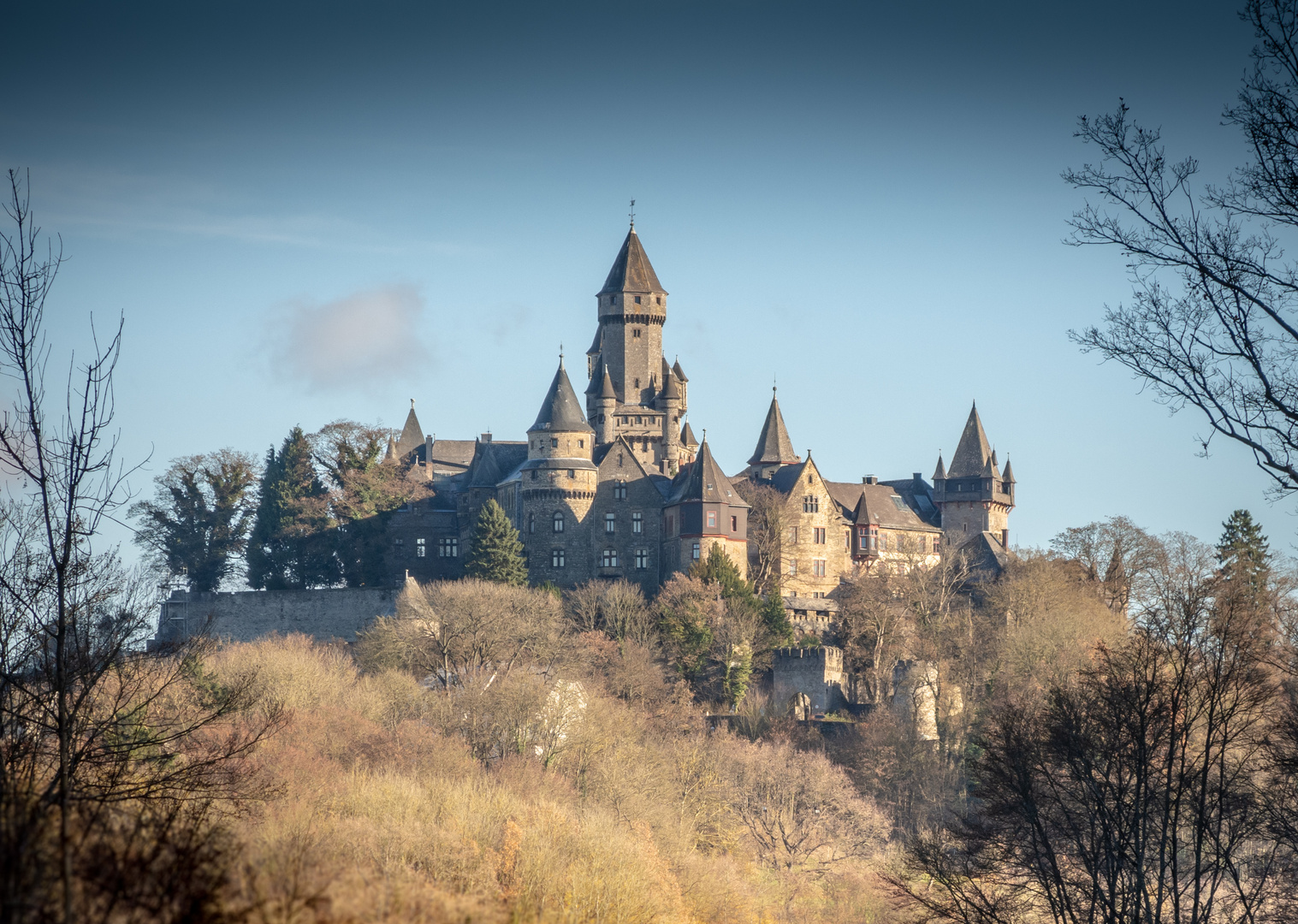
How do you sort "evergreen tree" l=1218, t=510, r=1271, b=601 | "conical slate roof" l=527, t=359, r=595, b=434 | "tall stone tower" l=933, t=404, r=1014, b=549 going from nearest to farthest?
1. "evergreen tree" l=1218, t=510, r=1271, b=601
2. "conical slate roof" l=527, t=359, r=595, b=434
3. "tall stone tower" l=933, t=404, r=1014, b=549

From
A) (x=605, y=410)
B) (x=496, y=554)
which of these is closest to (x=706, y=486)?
(x=496, y=554)

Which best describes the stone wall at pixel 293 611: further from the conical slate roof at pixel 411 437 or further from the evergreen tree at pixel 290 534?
the conical slate roof at pixel 411 437

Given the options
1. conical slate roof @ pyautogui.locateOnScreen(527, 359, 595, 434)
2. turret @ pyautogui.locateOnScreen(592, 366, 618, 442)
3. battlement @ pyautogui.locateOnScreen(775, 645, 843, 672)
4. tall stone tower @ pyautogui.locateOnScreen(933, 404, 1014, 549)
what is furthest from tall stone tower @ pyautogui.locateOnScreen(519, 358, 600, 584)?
tall stone tower @ pyautogui.locateOnScreen(933, 404, 1014, 549)

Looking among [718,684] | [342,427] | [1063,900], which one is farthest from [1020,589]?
[1063,900]

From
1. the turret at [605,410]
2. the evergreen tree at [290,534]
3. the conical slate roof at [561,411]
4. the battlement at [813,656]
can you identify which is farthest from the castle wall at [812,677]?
the turret at [605,410]

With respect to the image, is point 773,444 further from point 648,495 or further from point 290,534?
point 290,534

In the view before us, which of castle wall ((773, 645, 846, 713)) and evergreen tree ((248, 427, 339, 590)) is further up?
evergreen tree ((248, 427, 339, 590))

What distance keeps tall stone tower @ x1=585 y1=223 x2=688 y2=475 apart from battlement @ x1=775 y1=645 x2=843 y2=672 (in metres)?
20.2

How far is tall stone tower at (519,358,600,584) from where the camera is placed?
6831 cm

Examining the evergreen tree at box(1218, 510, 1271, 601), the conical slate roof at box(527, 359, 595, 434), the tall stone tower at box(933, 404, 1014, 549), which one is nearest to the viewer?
the evergreen tree at box(1218, 510, 1271, 601)

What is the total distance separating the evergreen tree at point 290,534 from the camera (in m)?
65.9

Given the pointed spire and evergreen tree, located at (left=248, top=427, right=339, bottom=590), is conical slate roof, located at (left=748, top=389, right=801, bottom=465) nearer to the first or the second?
the pointed spire

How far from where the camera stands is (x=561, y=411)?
7075cm

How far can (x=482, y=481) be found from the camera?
75.2 meters
